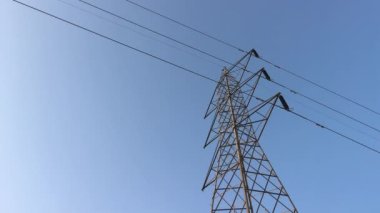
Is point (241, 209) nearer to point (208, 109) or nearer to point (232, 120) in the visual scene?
point (232, 120)

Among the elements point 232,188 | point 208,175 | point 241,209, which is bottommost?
point 241,209

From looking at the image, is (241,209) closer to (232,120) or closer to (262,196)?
(262,196)

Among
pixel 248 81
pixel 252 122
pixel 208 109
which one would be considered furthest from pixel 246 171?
pixel 208 109

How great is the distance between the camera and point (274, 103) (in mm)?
14852

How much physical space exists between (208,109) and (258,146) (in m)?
4.87

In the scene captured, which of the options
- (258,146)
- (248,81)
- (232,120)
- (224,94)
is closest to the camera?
(258,146)

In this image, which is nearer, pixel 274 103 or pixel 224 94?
pixel 274 103

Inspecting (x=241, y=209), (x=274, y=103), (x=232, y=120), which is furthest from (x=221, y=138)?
(x=241, y=209)

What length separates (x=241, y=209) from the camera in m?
13.0

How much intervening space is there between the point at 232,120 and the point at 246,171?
2828 mm

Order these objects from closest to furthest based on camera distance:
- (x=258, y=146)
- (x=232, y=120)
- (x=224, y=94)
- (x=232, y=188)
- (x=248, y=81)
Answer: (x=232, y=188) < (x=258, y=146) < (x=232, y=120) < (x=248, y=81) < (x=224, y=94)

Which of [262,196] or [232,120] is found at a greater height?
[232,120]

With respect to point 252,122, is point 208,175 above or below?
below

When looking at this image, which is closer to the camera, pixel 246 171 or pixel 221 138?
pixel 246 171
